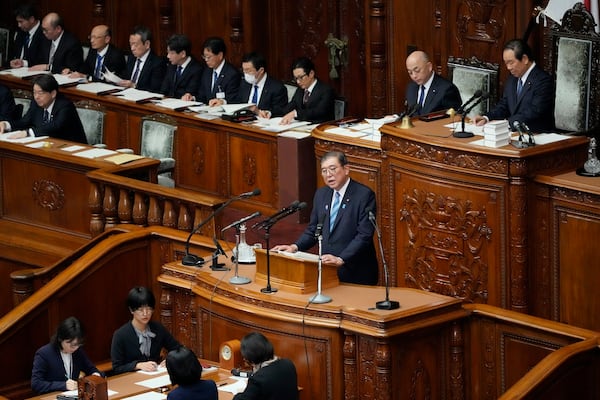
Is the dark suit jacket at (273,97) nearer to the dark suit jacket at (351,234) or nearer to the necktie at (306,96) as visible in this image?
A: the necktie at (306,96)

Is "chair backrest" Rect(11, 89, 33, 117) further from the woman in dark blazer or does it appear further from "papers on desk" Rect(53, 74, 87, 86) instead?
the woman in dark blazer

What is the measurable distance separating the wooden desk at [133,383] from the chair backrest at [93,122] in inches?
166

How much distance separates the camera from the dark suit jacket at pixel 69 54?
16.3 metres

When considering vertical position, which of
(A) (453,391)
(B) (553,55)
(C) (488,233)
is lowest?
(A) (453,391)

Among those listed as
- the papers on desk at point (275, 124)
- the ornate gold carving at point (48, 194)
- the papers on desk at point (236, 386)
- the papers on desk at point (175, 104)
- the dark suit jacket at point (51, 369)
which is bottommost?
the dark suit jacket at point (51, 369)

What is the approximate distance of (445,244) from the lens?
1045 centimetres

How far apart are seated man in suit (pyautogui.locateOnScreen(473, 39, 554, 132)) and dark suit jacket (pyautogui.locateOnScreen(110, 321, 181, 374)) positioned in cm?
309

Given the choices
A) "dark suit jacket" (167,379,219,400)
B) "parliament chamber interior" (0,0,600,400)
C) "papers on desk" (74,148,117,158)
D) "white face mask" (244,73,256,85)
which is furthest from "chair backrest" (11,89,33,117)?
"dark suit jacket" (167,379,219,400)

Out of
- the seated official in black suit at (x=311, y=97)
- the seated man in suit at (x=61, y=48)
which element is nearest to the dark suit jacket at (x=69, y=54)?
the seated man in suit at (x=61, y=48)

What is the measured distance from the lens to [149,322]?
387 inches

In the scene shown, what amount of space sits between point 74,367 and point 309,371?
1695 mm

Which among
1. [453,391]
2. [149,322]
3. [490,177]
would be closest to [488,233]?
[490,177]

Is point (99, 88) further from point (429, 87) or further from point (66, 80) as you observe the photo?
point (429, 87)

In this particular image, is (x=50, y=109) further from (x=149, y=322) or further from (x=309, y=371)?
(x=309, y=371)
